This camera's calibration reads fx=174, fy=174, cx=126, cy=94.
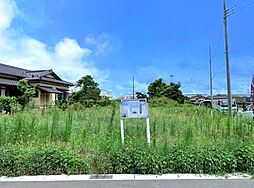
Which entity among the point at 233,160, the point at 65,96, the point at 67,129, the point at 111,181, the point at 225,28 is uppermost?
the point at 225,28

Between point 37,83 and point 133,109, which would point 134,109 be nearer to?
point 133,109

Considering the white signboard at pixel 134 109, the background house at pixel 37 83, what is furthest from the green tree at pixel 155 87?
the white signboard at pixel 134 109

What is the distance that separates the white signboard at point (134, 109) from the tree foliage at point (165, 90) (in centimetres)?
2114

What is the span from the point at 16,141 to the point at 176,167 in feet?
10.5

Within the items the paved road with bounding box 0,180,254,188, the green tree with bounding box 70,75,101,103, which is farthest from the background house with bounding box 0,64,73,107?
the paved road with bounding box 0,180,254,188

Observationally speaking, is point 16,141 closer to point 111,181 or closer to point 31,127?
point 31,127

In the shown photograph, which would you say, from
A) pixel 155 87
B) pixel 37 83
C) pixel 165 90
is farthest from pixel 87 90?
pixel 165 90

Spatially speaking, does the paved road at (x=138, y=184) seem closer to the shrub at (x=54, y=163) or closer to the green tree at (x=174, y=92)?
the shrub at (x=54, y=163)

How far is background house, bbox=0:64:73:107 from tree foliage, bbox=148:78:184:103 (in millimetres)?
11905

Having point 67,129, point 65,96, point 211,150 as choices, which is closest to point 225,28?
point 211,150

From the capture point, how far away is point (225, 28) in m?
9.51

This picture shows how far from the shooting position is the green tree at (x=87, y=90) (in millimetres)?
22141

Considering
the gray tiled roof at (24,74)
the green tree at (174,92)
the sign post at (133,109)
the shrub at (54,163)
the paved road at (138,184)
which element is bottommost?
the paved road at (138,184)

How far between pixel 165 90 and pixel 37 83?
16.1 m
